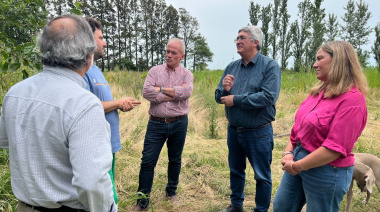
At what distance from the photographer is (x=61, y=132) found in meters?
1.11

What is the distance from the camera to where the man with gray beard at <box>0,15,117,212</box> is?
109 centimetres

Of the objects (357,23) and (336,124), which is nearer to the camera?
(336,124)

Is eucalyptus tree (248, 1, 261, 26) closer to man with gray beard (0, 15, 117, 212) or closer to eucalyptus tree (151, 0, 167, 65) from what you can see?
eucalyptus tree (151, 0, 167, 65)

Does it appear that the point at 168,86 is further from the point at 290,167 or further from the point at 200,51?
the point at 200,51

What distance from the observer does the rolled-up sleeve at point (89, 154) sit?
1.07 m

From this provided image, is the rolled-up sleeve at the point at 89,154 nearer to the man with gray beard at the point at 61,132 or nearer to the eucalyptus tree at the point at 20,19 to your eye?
the man with gray beard at the point at 61,132

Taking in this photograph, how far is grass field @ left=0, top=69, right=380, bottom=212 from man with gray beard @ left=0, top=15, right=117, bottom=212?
5.05 ft

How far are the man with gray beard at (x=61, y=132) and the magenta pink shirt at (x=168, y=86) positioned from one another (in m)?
1.81

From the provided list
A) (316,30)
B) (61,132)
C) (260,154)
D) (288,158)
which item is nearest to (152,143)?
(260,154)

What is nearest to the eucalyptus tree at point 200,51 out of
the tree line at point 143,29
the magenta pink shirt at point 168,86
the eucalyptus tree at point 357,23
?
the tree line at point 143,29

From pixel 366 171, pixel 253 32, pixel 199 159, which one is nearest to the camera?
pixel 366 171

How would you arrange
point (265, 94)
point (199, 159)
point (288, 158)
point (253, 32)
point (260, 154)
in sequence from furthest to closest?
point (199, 159), point (253, 32), point (260, 154), point (265, 94), point (288, 158)

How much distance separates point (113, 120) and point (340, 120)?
5.18ft

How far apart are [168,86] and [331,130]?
6.00 feet
